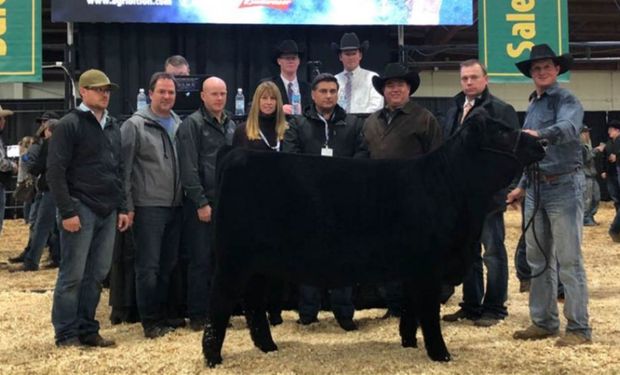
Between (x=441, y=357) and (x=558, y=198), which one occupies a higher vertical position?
(x=558, y=198)

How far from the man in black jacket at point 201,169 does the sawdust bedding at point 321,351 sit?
307 millimetres

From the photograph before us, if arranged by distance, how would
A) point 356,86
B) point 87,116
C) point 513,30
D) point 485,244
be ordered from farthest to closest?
point 513,30 < point 356,86 < point 485,244 < point 87,116

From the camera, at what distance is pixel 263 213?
13.1ft

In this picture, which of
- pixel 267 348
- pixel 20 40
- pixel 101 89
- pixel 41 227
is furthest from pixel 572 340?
pixel 20 40

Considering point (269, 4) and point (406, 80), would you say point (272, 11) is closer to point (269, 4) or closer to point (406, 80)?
point (269, 4)

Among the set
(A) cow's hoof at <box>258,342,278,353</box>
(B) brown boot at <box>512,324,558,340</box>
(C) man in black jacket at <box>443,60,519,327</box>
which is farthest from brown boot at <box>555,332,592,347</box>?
(A) cow's hoof at <box>258,342,278,353</box>

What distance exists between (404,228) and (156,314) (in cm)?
205

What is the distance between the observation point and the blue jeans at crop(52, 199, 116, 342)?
14.3 ft

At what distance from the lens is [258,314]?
4.34 m

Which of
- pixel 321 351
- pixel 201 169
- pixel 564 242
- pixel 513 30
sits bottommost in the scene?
pixel 321 351

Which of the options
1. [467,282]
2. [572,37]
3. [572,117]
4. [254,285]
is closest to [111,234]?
[254,285]

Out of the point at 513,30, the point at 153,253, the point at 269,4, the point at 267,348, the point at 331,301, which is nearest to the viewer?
the point at 267,348

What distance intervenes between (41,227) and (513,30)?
23.0ft

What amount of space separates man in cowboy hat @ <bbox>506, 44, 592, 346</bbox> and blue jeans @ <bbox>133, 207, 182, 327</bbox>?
254 centimetres
